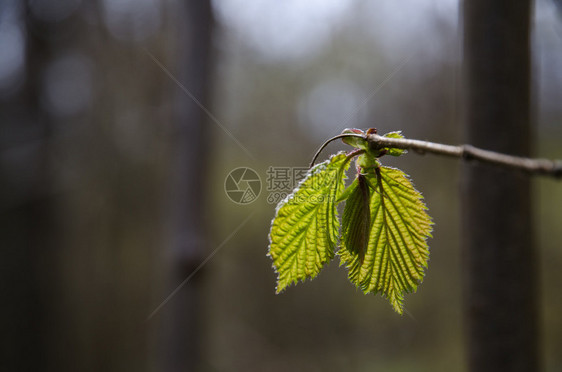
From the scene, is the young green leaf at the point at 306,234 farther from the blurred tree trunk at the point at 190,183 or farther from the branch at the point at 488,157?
the blurred tree trunk at the point at 190,183

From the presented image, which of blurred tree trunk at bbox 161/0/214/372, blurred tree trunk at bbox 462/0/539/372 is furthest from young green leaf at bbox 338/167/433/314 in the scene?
blurred tree trunk at bbox 161/0/214/372

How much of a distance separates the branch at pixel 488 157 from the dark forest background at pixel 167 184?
13.1ft

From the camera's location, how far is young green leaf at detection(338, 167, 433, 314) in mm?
405

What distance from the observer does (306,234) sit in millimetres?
411

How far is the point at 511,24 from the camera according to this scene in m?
0.65

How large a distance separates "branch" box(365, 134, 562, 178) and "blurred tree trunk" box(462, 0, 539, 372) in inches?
17.2

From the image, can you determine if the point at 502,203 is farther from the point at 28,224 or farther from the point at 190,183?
the point at 28,224

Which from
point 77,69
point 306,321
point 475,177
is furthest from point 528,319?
point 306,321

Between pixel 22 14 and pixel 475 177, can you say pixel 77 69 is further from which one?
pixel 475 177

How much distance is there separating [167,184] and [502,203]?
14.1ft

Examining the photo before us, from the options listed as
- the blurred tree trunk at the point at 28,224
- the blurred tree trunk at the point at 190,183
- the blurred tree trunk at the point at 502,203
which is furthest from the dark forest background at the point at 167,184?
the blurred tree trunk at the point at 502,203

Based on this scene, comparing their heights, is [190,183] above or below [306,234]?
above

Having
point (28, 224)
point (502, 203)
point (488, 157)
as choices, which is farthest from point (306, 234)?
point (28, 224)

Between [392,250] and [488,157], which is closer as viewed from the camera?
[488,157]
